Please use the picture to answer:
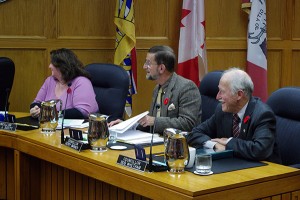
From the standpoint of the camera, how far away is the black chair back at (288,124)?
322 cm

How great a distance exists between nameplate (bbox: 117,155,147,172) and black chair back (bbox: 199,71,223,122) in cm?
139

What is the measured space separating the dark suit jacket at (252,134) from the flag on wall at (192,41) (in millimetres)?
2432

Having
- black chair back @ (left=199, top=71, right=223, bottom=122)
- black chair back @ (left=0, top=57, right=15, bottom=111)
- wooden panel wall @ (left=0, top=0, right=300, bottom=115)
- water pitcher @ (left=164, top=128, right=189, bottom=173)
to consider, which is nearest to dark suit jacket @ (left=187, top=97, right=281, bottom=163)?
water pitcher @ (left=164, top=128, right=189, bottom=173)

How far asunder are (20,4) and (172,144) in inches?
138

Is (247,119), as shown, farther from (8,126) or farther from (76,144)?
(8,126)

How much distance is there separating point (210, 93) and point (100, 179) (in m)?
1.48

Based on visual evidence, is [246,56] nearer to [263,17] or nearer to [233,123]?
[263,17]

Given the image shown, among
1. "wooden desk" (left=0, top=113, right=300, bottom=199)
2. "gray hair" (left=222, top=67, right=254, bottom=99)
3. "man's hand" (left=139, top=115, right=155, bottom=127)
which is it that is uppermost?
"gray hair" (left=222, top=67, right=254, bottom=99)

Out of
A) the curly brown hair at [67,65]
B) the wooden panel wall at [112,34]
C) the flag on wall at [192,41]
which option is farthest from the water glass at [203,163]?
the wooden panel wall at [112,34]

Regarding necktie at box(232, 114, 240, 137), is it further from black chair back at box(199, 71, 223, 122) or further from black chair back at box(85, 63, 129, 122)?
black chair back at box(85, 63, 129, 122)

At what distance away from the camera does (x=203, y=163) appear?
2506 millimetres

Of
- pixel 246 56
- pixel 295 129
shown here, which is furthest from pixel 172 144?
pixel 246 56

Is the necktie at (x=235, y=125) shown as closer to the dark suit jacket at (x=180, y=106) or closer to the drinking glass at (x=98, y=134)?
the dark suit jacket at (x=180, y=106)

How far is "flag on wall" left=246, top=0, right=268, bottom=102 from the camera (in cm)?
599
